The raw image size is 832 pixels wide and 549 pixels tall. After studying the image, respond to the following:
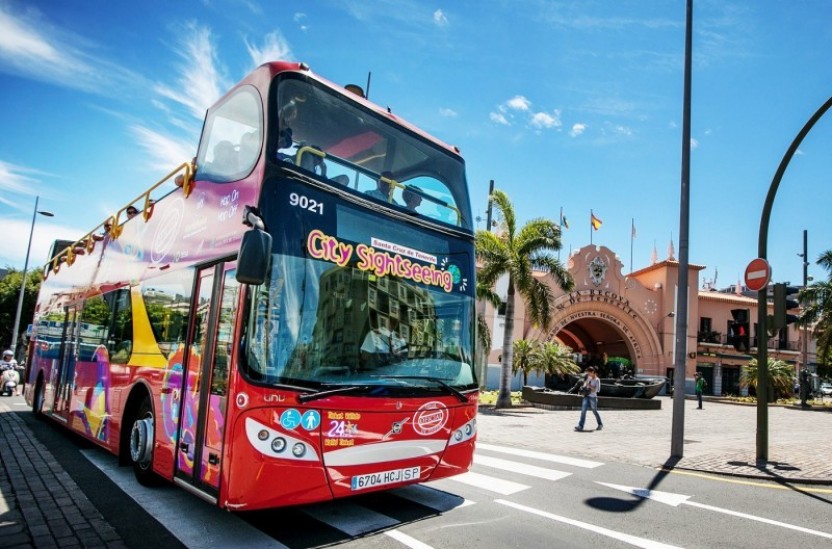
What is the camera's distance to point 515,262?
20.8m

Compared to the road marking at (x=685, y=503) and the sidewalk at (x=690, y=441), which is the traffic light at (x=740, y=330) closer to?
the sidewalk at (x=690, y=441)

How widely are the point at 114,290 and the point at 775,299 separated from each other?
10.9m

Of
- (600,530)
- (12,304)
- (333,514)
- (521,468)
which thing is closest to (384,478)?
(333,514)

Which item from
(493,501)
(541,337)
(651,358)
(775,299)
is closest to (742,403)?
(651,358)

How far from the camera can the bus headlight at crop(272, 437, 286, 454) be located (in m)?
4.15

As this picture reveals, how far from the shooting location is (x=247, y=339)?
165 inches

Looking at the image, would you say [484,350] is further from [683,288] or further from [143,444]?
[143,444]

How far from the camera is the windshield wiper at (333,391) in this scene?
420cm

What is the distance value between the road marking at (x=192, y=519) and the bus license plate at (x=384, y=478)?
2.51 ft

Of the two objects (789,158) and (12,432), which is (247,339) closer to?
(12,432)

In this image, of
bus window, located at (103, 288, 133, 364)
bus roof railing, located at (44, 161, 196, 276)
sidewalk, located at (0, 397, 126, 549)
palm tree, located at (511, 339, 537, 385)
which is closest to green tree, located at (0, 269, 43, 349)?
bus roof railing, located at (44, 161, 196, 276)

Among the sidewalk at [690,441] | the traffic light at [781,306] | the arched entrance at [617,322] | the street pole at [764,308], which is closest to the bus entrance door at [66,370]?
the sidewalk at [690,441]

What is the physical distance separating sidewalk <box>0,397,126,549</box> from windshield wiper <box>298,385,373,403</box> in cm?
197

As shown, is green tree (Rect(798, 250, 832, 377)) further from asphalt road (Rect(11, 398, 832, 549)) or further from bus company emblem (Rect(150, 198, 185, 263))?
bus company emblem (Rect(150, 198, 185, 263))
